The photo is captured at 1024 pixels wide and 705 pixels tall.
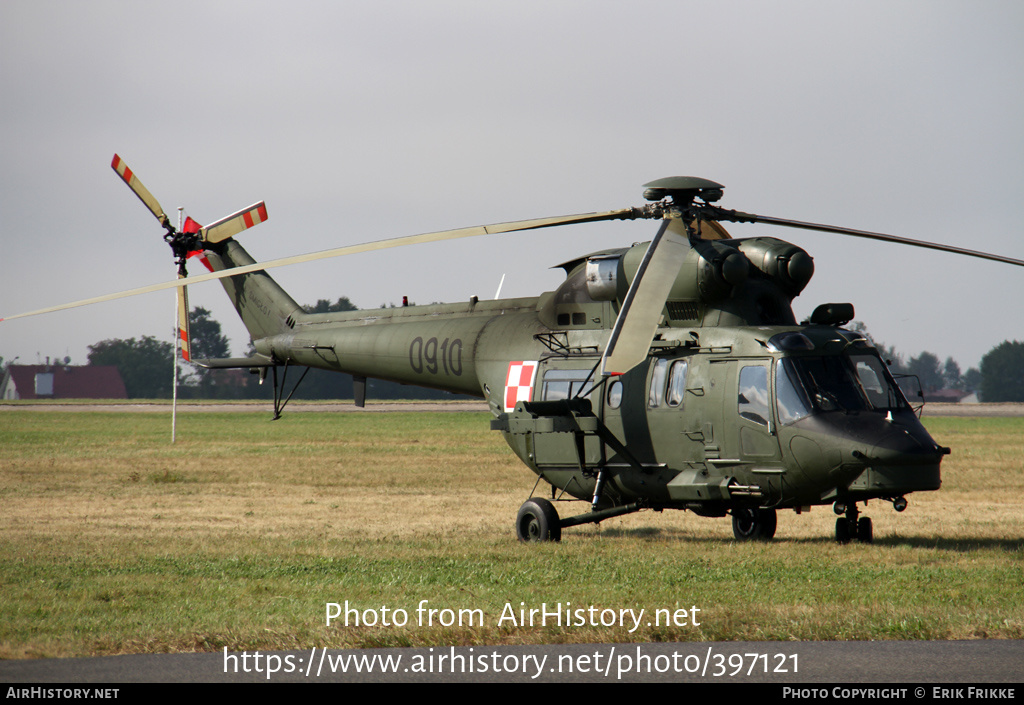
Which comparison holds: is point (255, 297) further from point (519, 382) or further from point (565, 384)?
point (565, 384)

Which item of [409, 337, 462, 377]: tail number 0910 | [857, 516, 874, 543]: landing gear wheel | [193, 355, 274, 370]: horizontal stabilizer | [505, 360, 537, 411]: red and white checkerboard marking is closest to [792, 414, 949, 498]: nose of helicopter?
[857, 516, 874, 543]: landing gear wheel

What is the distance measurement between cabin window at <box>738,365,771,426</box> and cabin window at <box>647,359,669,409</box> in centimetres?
112

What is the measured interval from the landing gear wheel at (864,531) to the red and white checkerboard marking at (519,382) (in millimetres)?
4622

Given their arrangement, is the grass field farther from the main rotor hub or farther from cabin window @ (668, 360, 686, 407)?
the main rotor hub

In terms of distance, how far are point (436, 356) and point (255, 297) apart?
5891mm

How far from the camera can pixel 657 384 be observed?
1396cm

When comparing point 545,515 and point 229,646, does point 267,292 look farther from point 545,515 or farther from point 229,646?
point 229,646

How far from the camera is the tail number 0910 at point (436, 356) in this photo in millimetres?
16938

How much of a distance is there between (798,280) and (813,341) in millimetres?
1125

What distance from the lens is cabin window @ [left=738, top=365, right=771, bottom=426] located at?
12.9m

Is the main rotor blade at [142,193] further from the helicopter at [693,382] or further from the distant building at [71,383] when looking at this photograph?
the distant building at [71,383]

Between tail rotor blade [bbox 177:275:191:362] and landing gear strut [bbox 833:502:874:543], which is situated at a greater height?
tail rotor blade [bbox 177:275:191:362]

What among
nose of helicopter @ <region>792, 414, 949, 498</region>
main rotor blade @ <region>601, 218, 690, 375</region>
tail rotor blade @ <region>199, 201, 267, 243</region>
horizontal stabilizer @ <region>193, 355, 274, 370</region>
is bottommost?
nose of helicopter @ <region>792, 414, 949, 498</region>

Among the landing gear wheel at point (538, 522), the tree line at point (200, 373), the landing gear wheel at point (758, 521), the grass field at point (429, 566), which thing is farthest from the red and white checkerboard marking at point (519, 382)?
the tree line at point (200, 373)
